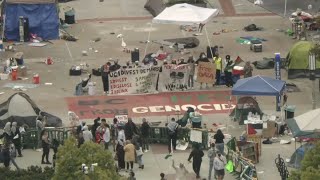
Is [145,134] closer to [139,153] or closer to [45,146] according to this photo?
[139,153]

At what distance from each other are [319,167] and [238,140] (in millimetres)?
7161

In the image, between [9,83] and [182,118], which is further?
[9,83]

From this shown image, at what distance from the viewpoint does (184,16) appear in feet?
123

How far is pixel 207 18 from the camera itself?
1474 inches

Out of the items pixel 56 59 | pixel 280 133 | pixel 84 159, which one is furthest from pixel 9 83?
pixel 84 159

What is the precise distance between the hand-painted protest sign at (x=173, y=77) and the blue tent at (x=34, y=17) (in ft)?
35.2

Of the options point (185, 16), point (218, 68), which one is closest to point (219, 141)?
point (218, 68)

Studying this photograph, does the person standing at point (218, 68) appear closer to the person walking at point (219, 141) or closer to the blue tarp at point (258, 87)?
the blue tarp at point (258, 87)

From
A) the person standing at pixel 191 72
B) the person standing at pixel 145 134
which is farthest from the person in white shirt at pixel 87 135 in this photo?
the person standing at pixel 191 72

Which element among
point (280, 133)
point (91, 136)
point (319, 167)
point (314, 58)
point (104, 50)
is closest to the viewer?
point (319, 167)

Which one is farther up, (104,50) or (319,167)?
(319,167)

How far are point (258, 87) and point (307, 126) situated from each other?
4.10 metres

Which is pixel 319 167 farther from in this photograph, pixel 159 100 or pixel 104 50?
pixel 104 50

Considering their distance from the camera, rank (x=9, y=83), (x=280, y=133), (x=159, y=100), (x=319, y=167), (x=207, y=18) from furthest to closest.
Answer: (x=207, y=18) → (x=9, y=83) → (x=159, y=100) → (x=280, y=133) → (x=319, y=167)
